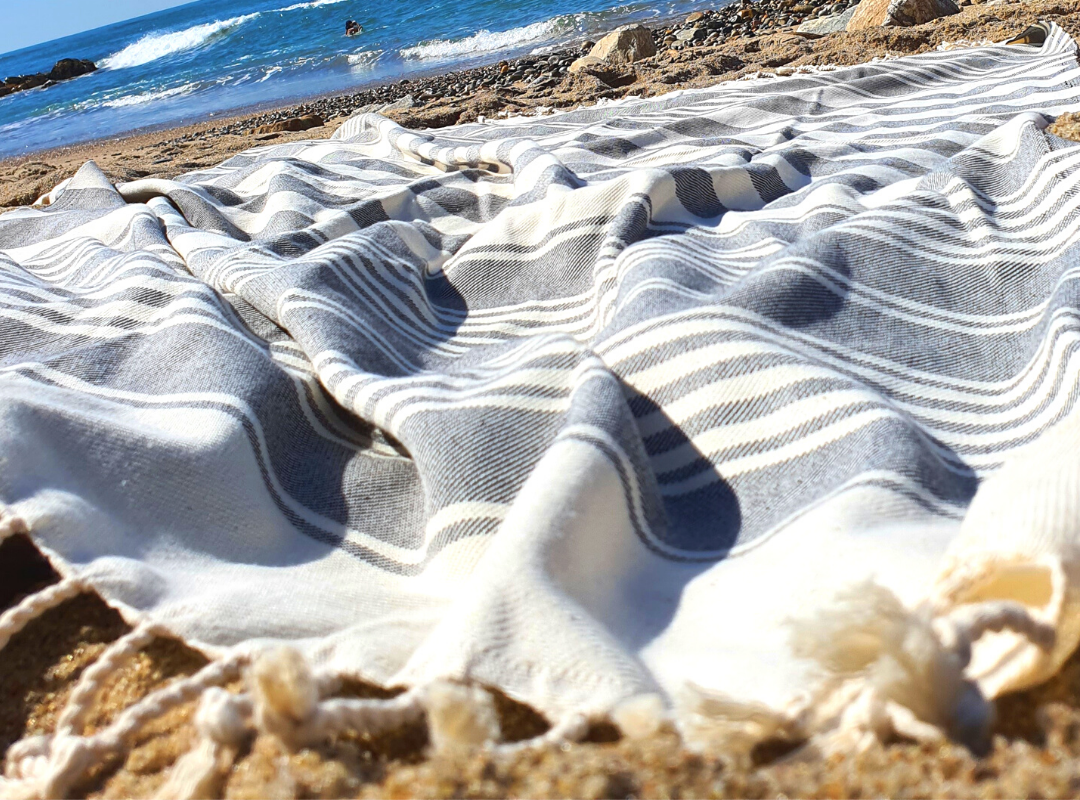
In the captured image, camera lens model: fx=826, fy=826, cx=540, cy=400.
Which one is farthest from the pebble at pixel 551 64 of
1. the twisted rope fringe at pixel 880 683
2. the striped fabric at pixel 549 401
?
the twisted rope fringe at pixel 880 683

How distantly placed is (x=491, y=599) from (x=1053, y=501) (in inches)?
21.1

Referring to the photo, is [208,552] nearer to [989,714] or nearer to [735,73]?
[989,714]

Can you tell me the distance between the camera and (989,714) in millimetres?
651

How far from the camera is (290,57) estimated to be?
727 inches

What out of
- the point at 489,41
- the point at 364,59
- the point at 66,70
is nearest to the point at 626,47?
the point at 489,41

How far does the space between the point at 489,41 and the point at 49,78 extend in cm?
1777

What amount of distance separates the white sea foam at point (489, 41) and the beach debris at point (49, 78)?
15756 millimetres

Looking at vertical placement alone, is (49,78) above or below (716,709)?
above

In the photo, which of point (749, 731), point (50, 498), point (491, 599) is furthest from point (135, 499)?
point (749, 731)

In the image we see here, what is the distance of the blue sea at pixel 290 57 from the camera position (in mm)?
13898

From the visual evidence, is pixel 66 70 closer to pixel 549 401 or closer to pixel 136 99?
pixel 136 99

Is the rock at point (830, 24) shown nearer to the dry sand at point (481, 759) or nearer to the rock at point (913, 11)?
the rock at point (913, 11)

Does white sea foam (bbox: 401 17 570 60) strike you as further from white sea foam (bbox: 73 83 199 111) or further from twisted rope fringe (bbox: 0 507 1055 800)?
twisted rope fringe (bbox: 0 507 1055 800)

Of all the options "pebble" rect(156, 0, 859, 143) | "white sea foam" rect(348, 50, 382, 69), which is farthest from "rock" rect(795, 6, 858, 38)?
"white sea foam" rect(348, 50, 382, 69)
